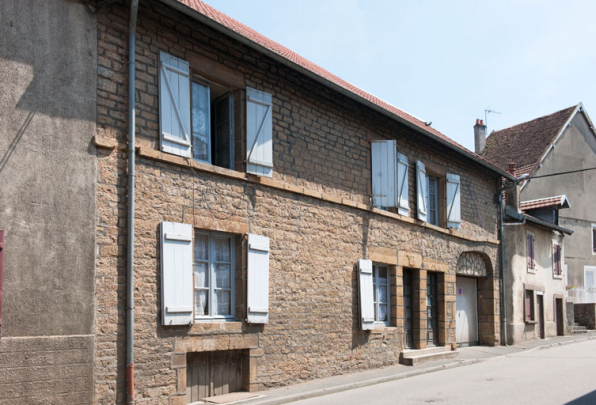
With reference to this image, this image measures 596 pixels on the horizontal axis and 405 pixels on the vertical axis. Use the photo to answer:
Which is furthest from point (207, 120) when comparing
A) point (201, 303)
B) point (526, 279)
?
point (526, 279)

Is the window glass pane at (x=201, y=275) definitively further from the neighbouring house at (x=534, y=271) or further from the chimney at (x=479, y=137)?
the chimney at (x=479, y=137)

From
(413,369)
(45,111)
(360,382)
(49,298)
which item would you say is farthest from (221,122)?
(413,369)

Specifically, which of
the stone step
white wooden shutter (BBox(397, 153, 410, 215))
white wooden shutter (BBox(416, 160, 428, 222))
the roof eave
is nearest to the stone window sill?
the roof eave

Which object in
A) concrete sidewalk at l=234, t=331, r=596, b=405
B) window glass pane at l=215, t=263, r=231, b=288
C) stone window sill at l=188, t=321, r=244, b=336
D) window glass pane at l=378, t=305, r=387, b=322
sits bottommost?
concrete sidewalk at l=234, t=331, r=596, b=405

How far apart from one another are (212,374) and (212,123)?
12.1ft

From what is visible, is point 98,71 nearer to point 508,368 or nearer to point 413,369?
point 413,369

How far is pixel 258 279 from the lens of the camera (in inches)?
351

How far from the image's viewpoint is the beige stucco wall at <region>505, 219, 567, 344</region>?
1723 cm

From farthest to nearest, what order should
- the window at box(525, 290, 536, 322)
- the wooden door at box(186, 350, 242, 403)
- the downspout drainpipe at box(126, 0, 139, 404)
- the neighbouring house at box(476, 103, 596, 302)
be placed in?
the neighbouring house at box(476, 103, 596, 302) → the window at box(525, 290, 536, 322) → the wooden door at box(186, 350, 242, 403) → the downspout drainpipe at box(126, 0, 139, 404)

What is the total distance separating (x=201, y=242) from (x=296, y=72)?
341 cm

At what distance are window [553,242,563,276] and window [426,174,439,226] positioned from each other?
27.4 feet

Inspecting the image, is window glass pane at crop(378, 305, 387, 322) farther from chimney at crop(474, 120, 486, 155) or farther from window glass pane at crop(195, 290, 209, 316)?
chimney at crop(474, 120, 486, 155)

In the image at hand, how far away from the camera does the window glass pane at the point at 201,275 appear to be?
27.3 ft

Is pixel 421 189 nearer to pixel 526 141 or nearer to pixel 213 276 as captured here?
pixel 213 276
